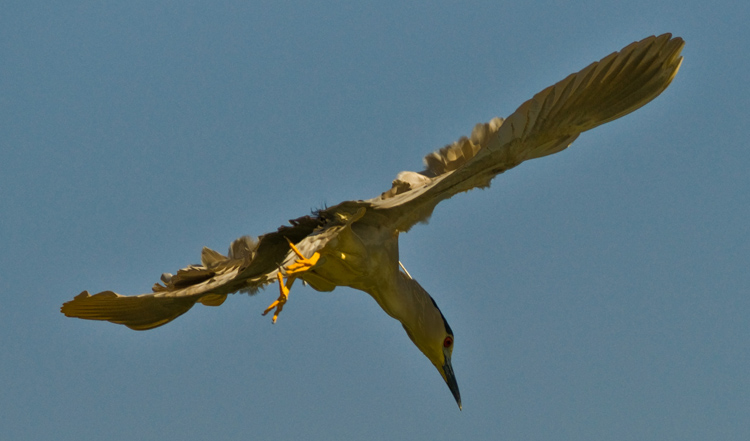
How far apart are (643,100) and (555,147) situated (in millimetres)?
892

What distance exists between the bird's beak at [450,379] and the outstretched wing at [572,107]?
2.27m

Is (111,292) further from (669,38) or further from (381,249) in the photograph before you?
(669,38)

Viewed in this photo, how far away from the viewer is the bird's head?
10.9m

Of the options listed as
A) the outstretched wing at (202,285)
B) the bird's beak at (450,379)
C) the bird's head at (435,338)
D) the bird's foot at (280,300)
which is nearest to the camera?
the bird's foot at (280,300)

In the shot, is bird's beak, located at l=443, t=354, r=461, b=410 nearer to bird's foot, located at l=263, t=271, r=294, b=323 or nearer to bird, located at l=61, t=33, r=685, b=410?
bird, located at l=61, t=33, r=685, b=410

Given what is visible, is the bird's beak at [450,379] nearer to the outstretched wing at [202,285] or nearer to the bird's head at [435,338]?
the bird's head at [435,338]

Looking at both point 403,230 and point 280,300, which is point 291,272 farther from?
point 403,230

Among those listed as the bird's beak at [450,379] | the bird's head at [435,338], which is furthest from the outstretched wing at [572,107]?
the bird's beak at [450,379]

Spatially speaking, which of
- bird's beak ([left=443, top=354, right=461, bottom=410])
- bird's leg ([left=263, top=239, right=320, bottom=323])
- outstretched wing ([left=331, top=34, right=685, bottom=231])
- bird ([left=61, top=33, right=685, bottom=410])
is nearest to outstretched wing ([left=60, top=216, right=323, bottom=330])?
bird ([left=61, top=33, right=685, bottom=410])

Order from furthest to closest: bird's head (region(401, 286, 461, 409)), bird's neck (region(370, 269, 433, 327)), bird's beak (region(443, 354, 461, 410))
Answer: bird's beak (region(443, 354, 461, 410))
bird's head (region(401, 286, 461, 409))
bird's neck (region(370, 269, 433, 327))

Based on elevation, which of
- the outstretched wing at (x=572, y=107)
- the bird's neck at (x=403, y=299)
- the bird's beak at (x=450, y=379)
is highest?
the outstretched wing at (x=572, y=107)

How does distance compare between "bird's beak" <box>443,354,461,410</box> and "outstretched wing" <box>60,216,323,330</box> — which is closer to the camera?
"outstretched wing" <box>60,216,323,330</box>

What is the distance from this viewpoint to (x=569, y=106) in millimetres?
8930

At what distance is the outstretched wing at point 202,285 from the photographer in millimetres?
10109
